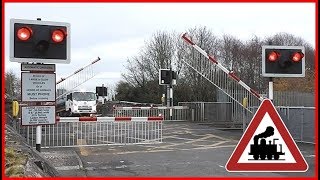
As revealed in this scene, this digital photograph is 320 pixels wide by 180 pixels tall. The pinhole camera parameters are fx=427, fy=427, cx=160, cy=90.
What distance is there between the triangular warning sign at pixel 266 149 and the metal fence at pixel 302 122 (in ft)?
32.3

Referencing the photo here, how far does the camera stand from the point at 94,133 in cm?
1584

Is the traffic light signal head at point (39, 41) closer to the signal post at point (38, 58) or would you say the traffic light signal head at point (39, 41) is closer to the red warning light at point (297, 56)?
the signal post at point (38, 58)

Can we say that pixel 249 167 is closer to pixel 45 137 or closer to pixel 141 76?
pixel 45 137

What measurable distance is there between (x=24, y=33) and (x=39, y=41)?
30 centimetres

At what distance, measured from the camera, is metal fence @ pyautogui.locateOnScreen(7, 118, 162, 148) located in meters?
14.2

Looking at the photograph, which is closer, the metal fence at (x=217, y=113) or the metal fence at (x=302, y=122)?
the metal fence at (x=302, y=122)

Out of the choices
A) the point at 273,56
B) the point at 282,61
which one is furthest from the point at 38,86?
the point at 282,61

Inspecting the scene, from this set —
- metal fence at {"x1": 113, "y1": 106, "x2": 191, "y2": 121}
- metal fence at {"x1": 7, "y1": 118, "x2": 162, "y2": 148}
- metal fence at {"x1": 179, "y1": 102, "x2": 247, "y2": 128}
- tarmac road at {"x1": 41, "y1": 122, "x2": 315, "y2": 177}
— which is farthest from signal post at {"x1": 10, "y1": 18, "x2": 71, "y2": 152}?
metal fence at {"x1": 113, "y1": 106, "x2": 191, "y2": 121}

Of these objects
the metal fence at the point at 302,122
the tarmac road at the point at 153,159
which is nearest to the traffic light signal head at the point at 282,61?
the tarmac road at the point at 153,159

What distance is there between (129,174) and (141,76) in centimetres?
3519

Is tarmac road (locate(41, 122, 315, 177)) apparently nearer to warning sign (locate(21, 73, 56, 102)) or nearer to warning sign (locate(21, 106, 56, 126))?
warning sign (locate(21, 106, 56, 126))

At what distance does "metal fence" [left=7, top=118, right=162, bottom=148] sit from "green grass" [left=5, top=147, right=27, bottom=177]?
652cm

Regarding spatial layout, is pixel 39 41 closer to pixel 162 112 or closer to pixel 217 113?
pixel 217 113

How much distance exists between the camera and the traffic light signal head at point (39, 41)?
766 centimetres
